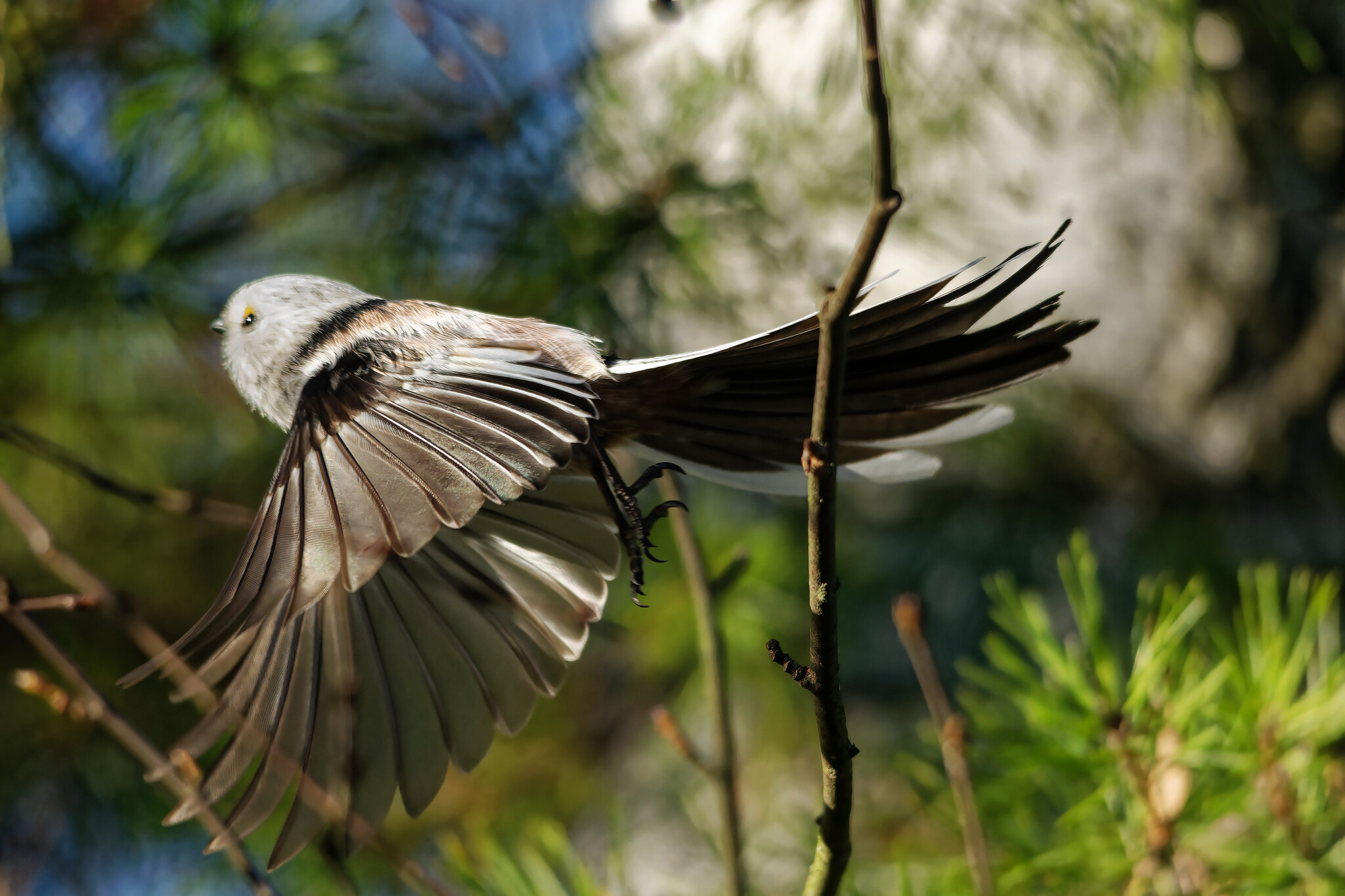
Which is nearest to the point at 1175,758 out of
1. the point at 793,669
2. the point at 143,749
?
the point at 793,669

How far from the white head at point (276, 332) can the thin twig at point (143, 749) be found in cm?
21

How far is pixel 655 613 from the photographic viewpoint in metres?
1.67

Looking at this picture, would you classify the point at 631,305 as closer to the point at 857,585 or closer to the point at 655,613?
the point at 655,613

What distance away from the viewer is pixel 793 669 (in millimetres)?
536

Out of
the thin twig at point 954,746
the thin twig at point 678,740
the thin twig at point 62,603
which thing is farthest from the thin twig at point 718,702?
the thin twig at point 62,603

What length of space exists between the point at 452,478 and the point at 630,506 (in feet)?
0.62

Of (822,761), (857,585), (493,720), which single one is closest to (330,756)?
(493,720)

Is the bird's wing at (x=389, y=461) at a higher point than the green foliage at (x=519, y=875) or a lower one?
higher

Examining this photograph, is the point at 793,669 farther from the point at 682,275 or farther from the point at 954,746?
the point at 682,275

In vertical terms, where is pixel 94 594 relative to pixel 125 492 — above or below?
below

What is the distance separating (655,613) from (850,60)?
88 cm

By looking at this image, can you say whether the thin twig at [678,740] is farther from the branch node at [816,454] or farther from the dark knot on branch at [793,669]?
the branch node at [816,454]

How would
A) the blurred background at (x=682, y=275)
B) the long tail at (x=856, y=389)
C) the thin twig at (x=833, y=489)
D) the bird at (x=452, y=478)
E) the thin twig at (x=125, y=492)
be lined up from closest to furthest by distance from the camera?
the thin twig at (x=833, y=489) → the bird at (x=452, y=478) → the long tail at (x=856, y=389) → the thin twig at (x=125, y=492) → the blurred background at (x=682, y=275)

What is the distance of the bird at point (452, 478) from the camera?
615mm
